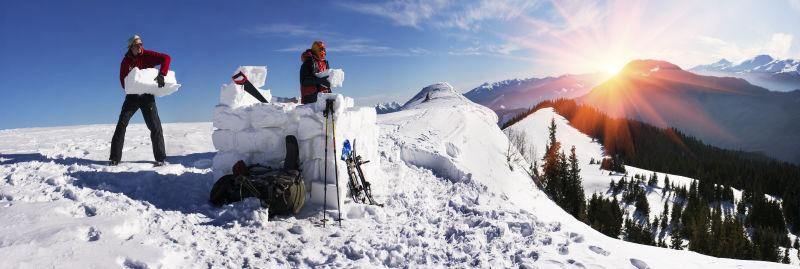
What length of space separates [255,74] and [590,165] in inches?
4257

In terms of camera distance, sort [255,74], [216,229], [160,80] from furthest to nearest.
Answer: [255,74] → [160,80] → [216,229]

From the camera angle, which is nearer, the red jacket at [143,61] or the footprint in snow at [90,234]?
the footprint in snow at [90,234]

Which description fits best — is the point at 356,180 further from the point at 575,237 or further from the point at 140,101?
the point at 140,101

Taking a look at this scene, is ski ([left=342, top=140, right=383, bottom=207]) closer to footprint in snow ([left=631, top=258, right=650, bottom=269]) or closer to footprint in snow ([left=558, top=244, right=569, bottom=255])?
footprint in snow ([left=558, top=244, right=569, bottom=255])

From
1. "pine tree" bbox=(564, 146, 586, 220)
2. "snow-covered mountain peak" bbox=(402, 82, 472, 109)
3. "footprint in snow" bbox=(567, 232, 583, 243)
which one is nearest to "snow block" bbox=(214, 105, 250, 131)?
"footprint in snow" bbox=(567, 232, 583, 243)

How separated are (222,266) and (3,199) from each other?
3009 millimetres

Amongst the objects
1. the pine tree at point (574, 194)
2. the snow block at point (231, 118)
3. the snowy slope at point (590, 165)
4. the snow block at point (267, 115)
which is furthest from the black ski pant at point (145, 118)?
the snowy slope at point (590, 165)

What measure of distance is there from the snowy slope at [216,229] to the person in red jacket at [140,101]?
37 centimetres

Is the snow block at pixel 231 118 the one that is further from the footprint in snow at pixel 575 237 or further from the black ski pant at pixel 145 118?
the footprint in snow at pixel 575 237

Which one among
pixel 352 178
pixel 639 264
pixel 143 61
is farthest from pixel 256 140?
pixel 639 264

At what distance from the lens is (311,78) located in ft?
25.4

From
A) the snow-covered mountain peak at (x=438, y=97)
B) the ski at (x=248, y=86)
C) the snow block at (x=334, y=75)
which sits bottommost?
the ski at (x=248, y=86)

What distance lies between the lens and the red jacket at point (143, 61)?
7.18m

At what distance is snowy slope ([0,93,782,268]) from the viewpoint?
443cm
